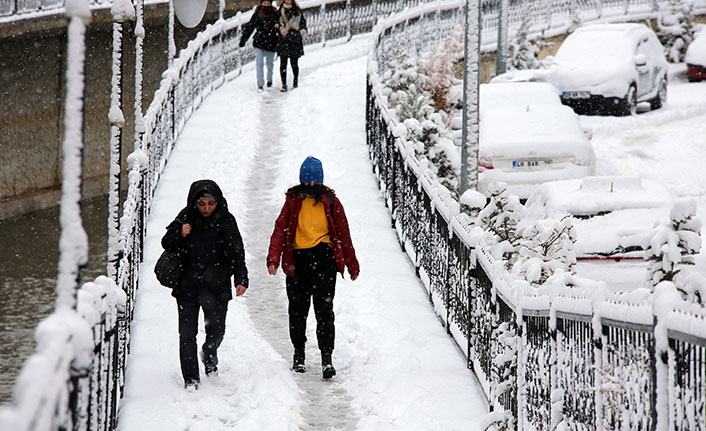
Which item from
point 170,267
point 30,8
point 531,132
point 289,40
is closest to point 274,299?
point 170,267

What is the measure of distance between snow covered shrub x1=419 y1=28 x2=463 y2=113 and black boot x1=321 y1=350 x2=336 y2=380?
40.8ft

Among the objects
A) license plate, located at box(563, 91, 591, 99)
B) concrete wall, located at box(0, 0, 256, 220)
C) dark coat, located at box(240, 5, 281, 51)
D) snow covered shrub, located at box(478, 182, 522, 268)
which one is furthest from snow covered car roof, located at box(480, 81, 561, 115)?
snow covered shrub, located at box(478, 182, 522, 268)

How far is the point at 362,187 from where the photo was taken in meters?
13.9

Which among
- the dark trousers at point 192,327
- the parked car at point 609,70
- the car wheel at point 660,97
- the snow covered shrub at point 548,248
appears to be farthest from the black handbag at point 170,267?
the car wheel at point 660,97

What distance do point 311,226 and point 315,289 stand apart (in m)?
0.47

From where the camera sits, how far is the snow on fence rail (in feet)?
13.9

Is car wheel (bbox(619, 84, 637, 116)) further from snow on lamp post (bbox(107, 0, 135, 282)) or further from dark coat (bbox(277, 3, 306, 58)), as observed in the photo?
snow on lamp post (bbox(107, 0, 135, 282))

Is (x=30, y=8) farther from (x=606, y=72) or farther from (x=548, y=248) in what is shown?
(x=548, y=248)

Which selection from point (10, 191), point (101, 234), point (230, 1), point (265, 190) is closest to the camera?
point (265, 190)

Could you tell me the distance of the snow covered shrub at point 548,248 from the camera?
7.18 metres

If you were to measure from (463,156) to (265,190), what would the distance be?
3.17 metres

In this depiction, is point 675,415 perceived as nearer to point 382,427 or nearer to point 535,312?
point 535,312

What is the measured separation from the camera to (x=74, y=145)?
360cm

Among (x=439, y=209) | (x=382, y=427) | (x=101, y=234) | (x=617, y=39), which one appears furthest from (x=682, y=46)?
(x=382, y=427)
